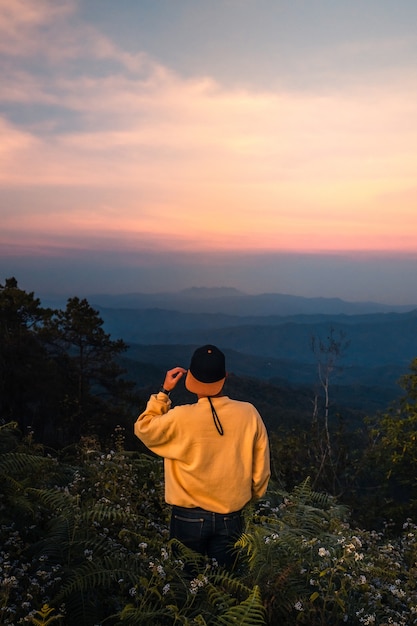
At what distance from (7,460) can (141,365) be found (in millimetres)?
194181

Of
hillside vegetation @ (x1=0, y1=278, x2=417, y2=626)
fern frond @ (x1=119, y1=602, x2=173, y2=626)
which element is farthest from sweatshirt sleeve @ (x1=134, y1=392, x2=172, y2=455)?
fern frond @ (x1=119, y1=602, x2=173, y2=626)

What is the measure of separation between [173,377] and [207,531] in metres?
1.37

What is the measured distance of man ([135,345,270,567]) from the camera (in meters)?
4.10

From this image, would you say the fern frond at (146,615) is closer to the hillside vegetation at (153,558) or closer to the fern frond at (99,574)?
the hillside vegetation at (153,558)

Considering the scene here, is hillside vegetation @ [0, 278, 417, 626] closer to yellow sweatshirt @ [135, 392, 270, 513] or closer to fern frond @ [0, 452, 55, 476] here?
fern frond @ [0, 452, 55, 476]

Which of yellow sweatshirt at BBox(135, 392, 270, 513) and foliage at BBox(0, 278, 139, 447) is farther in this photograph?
foliage at BBox(0, 278, 139, 447)

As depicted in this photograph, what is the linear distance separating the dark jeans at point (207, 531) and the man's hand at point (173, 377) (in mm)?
1071

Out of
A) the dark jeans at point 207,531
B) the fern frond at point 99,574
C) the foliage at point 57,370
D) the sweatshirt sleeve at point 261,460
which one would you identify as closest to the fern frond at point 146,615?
the fern frond at point 99,574

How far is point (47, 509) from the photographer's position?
555 centimetres

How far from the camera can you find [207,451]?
412 cm

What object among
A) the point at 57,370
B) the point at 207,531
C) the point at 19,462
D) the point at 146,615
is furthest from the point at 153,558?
the point at 57,370

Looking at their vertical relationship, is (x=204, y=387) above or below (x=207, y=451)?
above

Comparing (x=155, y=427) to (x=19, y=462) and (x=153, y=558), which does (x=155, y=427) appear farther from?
(x=19, y=462)

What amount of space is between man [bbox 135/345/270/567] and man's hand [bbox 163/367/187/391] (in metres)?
0.01
